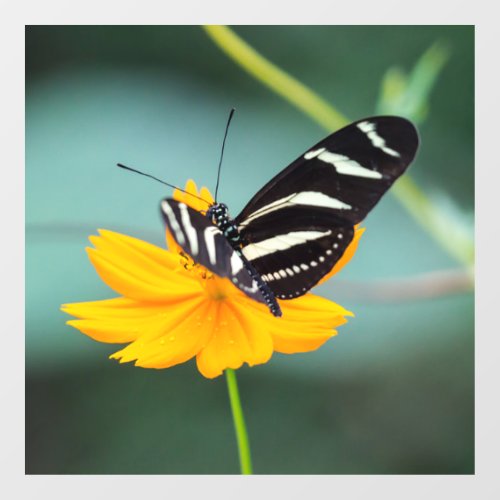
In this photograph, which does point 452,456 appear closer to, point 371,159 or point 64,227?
point 371,159

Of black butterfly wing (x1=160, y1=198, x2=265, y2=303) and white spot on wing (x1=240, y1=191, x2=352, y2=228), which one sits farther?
white spot on wing (x1=240, y1=191, x2=352, y2=228)

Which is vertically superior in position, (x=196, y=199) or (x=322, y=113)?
(x=322, y=113)

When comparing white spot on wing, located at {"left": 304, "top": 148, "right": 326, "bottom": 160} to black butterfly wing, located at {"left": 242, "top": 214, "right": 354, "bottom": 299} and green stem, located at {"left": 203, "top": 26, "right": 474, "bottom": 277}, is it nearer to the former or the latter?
black butterfly wing, located at {"left": 242, "top": 214, "right": 354, "bottom": 299}

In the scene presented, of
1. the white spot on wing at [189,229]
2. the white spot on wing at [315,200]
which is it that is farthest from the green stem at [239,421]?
the white spot on wing at [315,200]

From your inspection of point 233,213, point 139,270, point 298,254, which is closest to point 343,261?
point 298,254

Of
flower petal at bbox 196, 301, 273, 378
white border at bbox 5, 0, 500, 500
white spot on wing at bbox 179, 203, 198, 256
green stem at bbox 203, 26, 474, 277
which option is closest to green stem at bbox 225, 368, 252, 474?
flower petal at bbox 196, 301, 273, 378
